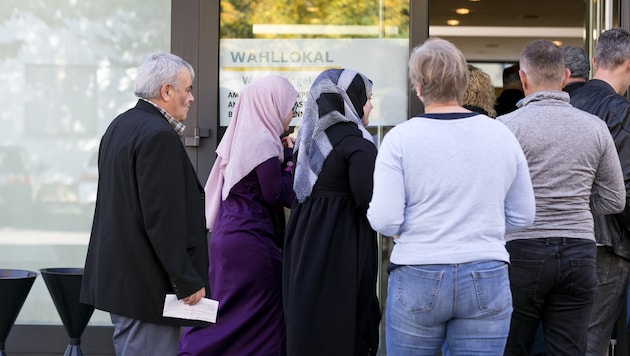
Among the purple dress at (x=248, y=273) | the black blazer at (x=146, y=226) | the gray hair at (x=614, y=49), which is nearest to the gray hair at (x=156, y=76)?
the black blazer at (x=146, y=226)

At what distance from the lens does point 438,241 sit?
3096 mm

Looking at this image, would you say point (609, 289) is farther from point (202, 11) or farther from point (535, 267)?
point (202, 11)

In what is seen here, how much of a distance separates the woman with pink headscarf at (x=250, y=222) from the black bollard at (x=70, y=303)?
553 mm

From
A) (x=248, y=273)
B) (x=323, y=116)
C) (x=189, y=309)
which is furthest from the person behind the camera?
(x=248, y=273)

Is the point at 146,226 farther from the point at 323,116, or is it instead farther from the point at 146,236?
the point at 323,116

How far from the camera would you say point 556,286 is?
12.5 ft

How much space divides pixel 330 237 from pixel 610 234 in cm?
130

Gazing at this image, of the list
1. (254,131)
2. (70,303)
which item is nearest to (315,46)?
(254,131)

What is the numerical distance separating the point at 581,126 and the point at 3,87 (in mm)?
3553

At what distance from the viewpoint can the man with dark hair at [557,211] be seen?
3.80 m

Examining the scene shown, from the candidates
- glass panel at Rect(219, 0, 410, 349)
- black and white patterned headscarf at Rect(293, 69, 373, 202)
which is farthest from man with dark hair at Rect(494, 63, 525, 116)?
black and white patterned headscarf at Rect(293, 69, 373, 202)

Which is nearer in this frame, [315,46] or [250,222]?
[250,222]

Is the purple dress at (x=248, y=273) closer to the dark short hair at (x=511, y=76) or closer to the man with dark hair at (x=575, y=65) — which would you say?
the man with dark hair at (x=575, y=65)

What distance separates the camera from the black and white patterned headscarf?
13.5 feet
